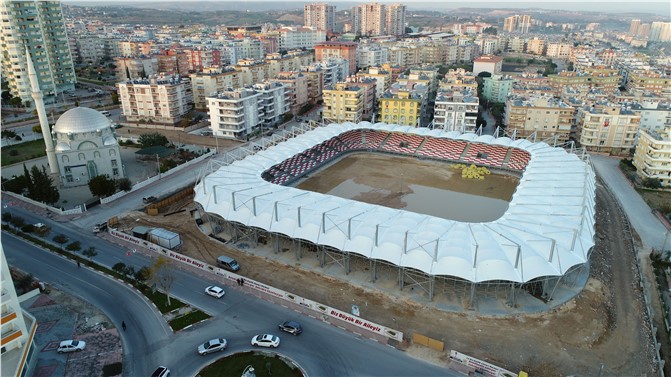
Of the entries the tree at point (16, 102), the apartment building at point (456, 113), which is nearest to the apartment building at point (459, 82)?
the apartment building at point (456, 113)

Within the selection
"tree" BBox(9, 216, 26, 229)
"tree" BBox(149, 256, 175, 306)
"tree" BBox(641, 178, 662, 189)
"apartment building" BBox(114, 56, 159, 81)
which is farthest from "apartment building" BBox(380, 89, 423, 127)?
"apartment building" BBox(114, 56, 159, 81)

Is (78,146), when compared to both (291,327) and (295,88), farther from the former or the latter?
(295,88)

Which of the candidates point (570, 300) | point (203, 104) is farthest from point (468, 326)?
point (203, 104)

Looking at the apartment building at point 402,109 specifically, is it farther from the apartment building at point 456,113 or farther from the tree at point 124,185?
the tree at point 124,185

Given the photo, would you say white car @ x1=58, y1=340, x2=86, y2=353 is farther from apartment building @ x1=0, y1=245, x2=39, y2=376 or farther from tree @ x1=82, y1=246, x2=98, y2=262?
tree @ x1=82, y1=246, x2=98, y2=262

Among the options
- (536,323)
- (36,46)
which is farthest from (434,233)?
(36,46)
